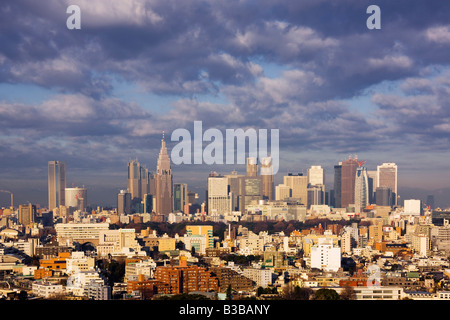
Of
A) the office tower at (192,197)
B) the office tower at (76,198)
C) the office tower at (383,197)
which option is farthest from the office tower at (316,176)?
the office tower at (76,198)

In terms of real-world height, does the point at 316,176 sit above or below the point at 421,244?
above

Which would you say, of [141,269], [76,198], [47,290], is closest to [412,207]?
[76,198]

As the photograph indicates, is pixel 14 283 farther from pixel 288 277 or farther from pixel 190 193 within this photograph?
pixel 190 193

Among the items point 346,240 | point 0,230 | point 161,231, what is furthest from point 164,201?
point 346,240

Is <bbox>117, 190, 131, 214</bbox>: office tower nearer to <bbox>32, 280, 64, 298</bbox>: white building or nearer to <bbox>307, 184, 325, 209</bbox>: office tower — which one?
<bbox>307, 184, 325, 209</bbox>: office tower

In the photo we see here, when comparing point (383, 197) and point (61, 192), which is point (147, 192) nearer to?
point (61, 192)
